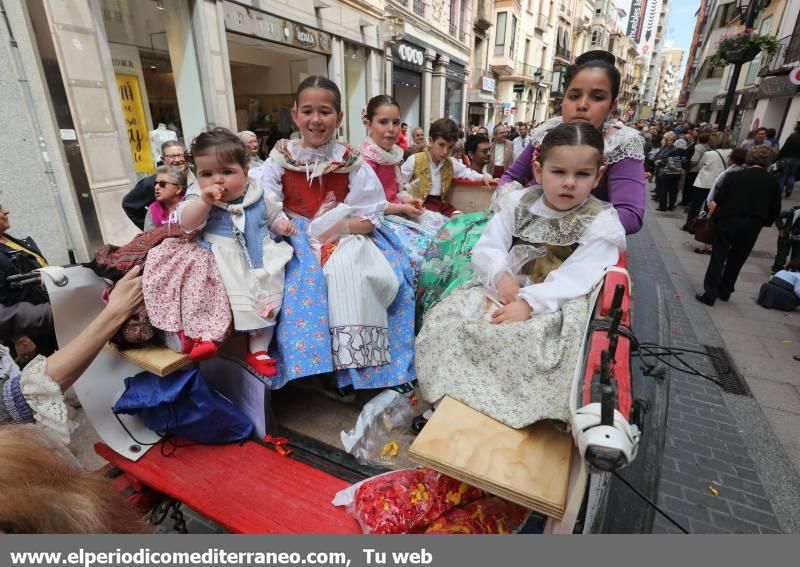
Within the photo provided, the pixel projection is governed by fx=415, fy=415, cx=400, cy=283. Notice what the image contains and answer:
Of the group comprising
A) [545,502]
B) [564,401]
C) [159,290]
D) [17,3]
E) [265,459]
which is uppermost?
[17,3]

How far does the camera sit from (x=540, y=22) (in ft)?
101

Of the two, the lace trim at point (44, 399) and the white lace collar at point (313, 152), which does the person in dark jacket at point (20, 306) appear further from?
the white lace collar at point (313, 152)

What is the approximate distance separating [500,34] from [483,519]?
1188 inches

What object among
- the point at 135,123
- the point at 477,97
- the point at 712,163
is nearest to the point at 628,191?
the point at 135,123

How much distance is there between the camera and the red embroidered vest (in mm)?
2316

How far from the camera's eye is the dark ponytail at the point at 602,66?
2021 millimetres

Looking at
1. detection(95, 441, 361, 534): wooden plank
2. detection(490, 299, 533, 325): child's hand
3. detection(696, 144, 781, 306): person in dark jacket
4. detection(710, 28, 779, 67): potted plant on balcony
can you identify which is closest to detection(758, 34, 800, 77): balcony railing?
detection(710, 28, 779, 67): potted plant on balcony

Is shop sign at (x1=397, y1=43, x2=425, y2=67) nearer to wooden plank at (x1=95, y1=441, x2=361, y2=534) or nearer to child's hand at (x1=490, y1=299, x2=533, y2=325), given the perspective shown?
child's hand at (x1=490, y1=299, x2=533, y2=325)

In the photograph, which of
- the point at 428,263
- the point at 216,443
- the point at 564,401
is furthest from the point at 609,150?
the point at 216,443

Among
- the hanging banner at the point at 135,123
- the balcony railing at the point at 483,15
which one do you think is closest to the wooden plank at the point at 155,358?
the hanging banner at the point at 135,123

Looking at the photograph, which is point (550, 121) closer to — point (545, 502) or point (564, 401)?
point (564, 401)

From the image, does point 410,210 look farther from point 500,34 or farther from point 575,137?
point 500,34

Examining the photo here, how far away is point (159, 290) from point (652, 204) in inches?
551

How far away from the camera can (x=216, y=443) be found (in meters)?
1.70
